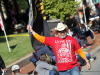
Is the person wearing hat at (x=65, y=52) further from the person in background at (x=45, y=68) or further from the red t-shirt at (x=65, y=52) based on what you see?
the person in background at (x=45, y=68)

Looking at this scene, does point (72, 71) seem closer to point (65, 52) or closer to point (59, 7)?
point (65, 52)

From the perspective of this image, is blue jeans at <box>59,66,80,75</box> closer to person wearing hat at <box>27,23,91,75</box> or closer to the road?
person wearing hat at <box>27,23,91,75</box>

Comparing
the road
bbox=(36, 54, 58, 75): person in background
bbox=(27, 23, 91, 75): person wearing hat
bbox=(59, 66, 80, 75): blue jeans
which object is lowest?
the road

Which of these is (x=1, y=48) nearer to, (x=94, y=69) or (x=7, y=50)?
(x=7, y=50)

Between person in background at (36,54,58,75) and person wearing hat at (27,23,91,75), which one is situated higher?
person wearing hat at (27,23,91,75)

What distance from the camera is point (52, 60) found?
778cm

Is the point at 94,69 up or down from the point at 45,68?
down

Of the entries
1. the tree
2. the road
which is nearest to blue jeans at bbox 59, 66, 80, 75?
the road

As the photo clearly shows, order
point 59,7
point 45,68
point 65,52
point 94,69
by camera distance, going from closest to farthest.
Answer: point 65,52, point 45,68, point 94,69, point 59,7

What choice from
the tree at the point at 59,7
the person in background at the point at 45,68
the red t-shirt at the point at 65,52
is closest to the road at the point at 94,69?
the person in background at the point at 45,68

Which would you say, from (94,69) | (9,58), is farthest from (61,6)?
(94,69)

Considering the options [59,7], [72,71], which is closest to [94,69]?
[72,71]

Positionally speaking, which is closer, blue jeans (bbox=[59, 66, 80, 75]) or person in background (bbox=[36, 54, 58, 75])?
blue jeans (bbox=[59, 66, 80, 75])

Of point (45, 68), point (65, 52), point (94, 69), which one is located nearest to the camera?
point (65, 52)
